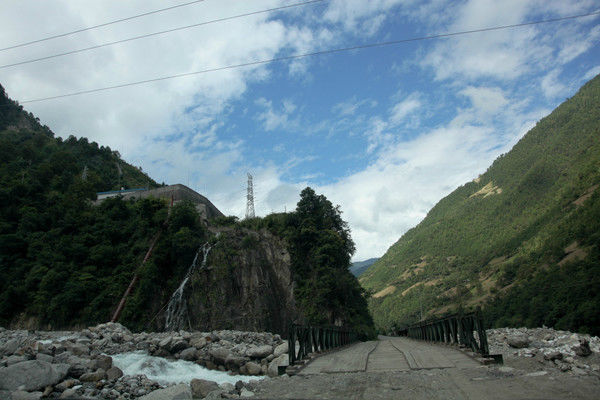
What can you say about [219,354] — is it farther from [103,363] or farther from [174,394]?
[174,394]

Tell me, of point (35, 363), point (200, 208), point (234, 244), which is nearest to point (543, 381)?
point (35, 363)

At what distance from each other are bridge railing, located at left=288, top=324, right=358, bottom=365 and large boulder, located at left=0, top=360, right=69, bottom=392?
6.05 m

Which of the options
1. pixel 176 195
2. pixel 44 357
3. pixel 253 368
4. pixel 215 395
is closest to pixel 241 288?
pixel 176 195

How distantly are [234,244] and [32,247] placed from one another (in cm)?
1994

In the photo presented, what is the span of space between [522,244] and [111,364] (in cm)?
10889

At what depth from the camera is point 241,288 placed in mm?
31484

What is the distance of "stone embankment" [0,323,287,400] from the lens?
837cm

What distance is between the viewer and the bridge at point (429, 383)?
5176 millimetres

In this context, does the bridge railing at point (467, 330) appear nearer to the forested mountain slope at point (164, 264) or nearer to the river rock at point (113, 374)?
the river rock at point (113, 374)

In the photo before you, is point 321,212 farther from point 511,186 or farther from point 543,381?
point 511,186

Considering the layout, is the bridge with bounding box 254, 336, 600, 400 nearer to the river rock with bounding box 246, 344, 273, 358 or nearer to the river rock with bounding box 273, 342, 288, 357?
the river rock with bounding box 273, 342, 288, 357

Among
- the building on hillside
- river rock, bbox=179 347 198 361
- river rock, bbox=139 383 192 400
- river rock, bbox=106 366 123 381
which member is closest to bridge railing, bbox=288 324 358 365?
river rock, bbox=139 383 192 400

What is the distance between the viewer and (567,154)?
4579 inches

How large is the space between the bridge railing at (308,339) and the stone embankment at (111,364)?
45.4 inches
